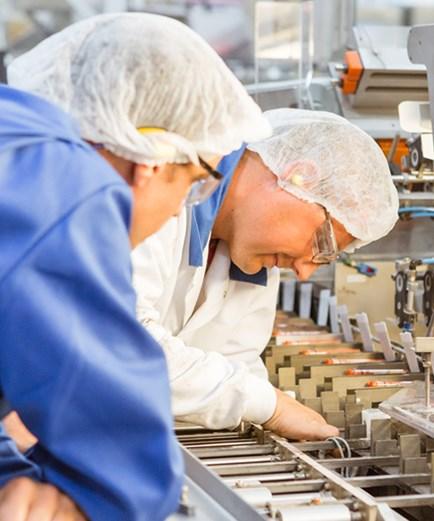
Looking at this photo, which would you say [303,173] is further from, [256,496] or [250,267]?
[256,496]

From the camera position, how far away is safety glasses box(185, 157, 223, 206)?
137 centimetres

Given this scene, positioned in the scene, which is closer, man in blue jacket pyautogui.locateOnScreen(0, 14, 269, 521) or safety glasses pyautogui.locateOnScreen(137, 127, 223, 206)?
man in blue jacket pyautogui.locateOnScreen(0, 14, 269, 521)

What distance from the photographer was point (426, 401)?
Answer: 223 centimetres

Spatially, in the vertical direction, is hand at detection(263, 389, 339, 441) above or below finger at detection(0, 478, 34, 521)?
below

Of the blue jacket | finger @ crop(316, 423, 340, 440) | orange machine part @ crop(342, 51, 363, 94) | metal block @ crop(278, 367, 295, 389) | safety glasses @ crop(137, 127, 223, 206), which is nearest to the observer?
the blue jacket

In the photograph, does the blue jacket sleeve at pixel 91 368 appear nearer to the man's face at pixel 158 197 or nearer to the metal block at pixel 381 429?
the man's face at pixel 158 197

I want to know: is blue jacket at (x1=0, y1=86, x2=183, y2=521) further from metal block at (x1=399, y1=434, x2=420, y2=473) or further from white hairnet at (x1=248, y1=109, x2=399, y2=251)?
white hairnet at (x1=248, y1=109, x2=399, y2=251)

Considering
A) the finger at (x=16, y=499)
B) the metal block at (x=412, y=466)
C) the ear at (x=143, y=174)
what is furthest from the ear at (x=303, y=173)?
the finger at (x=16, y=499)

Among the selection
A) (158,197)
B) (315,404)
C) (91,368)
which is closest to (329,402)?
(315,404)

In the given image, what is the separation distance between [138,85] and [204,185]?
0.74ft

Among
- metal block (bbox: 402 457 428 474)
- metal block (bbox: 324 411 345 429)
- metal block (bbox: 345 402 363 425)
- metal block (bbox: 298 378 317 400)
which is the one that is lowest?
metal block (bbox: 298 378 317 400)

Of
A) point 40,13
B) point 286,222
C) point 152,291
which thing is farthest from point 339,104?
point 40,13

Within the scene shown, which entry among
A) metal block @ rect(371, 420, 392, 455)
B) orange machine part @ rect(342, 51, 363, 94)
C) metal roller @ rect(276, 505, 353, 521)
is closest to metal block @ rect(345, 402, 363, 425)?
metal block @ rect(371, 420, 392, 455)

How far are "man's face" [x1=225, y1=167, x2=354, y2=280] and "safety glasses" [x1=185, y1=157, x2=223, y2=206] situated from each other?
2.77ft
